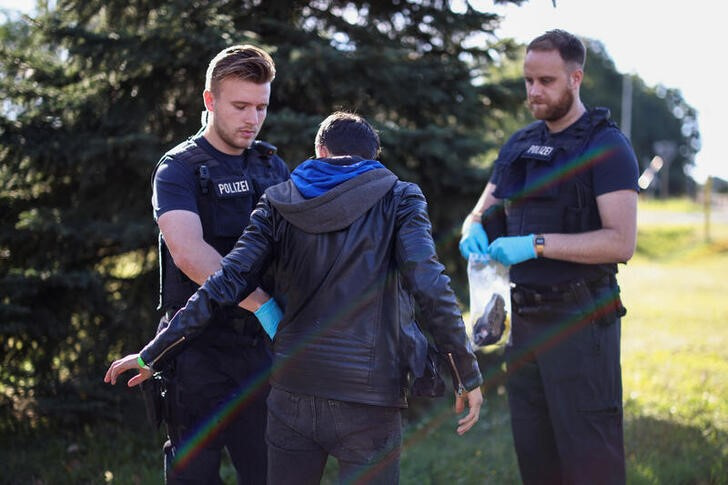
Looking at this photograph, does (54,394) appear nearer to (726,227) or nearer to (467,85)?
(467,85)

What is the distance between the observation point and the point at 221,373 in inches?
119

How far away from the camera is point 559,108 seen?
10.7ft

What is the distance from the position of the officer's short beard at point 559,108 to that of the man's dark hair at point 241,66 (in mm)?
1296

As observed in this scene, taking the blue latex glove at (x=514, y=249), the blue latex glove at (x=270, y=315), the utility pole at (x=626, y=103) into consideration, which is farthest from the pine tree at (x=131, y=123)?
the utility pole at (x=626, y=103)

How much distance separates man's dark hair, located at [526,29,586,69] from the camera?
3.22 m

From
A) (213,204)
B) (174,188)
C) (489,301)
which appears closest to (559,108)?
(489,301)

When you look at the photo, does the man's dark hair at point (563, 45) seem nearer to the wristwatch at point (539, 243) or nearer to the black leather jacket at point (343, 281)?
the wristwatch at point (539, 243)

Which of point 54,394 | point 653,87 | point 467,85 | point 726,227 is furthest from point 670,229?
point 653,87

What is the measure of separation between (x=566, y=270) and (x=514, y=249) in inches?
10.8

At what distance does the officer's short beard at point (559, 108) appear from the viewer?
325 centimetres

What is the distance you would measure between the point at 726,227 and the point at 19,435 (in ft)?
95.8

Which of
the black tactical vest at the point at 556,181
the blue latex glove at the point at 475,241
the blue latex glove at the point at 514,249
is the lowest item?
the blue latex glove at the point at 475,241

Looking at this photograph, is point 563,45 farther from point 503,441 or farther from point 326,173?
point 503,441

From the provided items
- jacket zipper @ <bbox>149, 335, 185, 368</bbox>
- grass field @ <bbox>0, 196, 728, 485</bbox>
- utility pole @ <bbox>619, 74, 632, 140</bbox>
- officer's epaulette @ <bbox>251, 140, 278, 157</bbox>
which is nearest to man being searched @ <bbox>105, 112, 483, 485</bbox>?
jacket zipper @ <bbox>149, 335, 185, 368</bbox>
